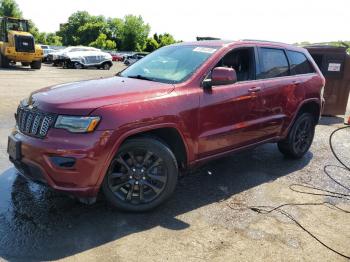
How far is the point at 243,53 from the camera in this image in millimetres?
5152

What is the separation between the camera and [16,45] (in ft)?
79.4

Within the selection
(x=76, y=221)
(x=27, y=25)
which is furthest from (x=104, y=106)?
(x=27, y=25)

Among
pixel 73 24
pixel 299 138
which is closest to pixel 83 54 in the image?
pixel 299 138

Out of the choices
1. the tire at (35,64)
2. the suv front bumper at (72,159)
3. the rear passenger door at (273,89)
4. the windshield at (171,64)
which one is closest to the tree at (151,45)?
the tire at (35,64)

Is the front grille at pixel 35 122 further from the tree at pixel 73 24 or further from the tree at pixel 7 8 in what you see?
the tree at pixel 73 24

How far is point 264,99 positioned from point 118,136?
228cm

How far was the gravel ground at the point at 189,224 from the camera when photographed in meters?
3.45

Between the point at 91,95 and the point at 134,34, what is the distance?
75157mm

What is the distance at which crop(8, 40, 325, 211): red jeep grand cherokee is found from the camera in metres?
3.62

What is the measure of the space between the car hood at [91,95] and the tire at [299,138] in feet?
8.40

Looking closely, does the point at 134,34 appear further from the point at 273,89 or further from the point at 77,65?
the point at 273,89

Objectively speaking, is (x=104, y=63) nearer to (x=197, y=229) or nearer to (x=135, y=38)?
(x=197, y=229)

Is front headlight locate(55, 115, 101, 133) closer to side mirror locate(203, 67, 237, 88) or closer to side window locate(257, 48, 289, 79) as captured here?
side mirror locate(203, 67, 237, 88)

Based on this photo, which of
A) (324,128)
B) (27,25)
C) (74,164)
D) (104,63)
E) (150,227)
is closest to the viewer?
(74,164)
